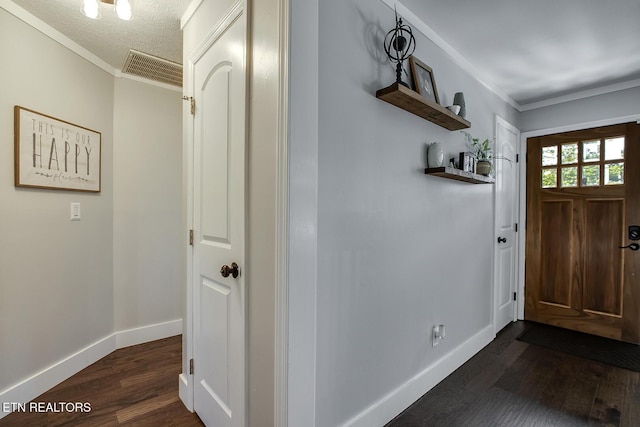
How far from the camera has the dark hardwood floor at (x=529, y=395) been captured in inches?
66.1

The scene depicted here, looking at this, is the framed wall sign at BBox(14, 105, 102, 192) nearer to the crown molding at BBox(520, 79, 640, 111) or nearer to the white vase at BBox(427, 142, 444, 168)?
the white vase at BBox(427, 142, 444, 168)

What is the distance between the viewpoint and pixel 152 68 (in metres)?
2.41

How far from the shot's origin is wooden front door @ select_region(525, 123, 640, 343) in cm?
270

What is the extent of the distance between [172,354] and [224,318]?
138cm

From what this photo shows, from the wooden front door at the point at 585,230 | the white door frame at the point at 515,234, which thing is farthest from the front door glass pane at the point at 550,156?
the white door frame at the point at 515,234

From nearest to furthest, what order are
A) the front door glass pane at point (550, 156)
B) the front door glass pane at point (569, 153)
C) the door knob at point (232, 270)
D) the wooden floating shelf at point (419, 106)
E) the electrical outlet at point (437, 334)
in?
1. the door knob at point (232, 270)
2. the wooden floating shelf at point (419, 106)
3. the electrical outlet at point (437, 334)
4. the front door glass pane at point (569, 153)
5. the front door glass pane at point (550, 156)

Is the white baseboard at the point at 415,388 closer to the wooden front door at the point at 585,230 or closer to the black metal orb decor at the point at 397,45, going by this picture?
the wooden front door at the point at 585,230

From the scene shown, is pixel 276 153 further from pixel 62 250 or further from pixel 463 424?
pixel 62 250

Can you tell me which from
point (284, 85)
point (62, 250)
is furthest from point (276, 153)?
point (62, 250)

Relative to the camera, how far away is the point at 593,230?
113 inches

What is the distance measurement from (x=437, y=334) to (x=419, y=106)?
4.77 ft

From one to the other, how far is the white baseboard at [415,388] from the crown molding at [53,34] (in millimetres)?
2894

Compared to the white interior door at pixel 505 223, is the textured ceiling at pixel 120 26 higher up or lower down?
higher up

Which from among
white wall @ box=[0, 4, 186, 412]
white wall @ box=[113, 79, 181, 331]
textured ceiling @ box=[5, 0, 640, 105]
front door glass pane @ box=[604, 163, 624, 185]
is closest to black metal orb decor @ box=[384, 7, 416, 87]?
textured ceiling @ box=[5, 0, 640, 105]
